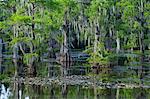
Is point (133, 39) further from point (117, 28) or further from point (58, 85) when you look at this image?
point (58, 85)

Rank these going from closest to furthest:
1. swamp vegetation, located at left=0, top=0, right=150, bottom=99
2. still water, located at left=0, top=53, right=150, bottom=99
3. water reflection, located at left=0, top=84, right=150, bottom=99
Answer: water reflection, located at left=0, top=84, right=150, bottom=99
still water, located at left=0, top=53, right=150, bottom=99
swamp vegetation, located at left=0, top=0, right=150, bottom=99

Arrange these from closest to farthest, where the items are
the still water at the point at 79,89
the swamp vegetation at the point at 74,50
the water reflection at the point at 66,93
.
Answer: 1. the water reflection at the point at 66,93
2. the still water at the point at 79,89
3. the swamp vegetation at the point at 74,50

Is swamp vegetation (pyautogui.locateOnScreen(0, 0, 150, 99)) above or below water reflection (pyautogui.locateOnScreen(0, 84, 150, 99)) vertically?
above

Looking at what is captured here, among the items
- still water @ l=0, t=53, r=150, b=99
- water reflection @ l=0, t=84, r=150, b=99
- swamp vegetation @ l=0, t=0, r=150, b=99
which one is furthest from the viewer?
swamp vegetation @ l=0, t=0, r=150, b=99

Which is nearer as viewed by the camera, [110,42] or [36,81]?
[36,81]

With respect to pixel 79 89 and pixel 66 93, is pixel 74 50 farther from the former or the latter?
pixel 66 93

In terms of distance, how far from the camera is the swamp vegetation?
23.5 metres

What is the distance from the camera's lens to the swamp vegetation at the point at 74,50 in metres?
23.5

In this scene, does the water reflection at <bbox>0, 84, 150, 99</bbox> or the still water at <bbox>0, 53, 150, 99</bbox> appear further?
the still water at <bbox>0, 53, 150, 99</bbox>

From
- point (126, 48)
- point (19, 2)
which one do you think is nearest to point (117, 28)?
point (126, 48)

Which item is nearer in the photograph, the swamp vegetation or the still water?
the still water

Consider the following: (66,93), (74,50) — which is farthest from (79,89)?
(74,50)

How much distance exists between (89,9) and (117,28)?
Answer: 21.6 feet

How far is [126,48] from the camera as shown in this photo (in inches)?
2066
